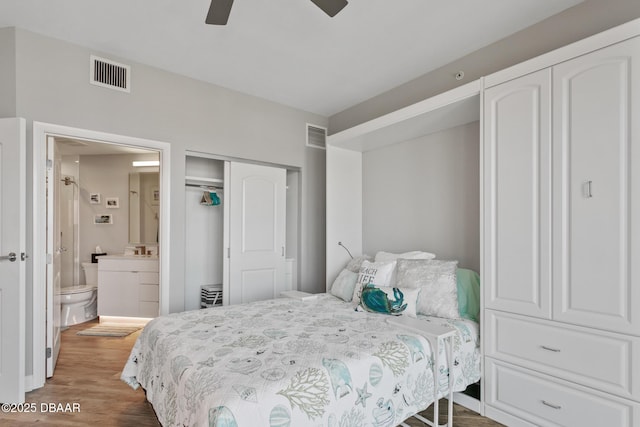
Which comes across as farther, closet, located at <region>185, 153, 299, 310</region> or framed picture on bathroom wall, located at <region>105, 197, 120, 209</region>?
framed picture on bathroom wall, located at <region>105, 197, 120, 209</region>

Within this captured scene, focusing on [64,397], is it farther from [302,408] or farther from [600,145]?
[600,145]

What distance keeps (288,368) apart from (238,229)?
2369mm

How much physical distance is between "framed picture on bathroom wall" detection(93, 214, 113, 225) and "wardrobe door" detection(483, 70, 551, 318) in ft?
17.8

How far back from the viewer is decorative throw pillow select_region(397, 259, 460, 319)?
8.25ft

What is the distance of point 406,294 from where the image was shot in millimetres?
2584

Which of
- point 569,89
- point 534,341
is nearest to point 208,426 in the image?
point 534,341

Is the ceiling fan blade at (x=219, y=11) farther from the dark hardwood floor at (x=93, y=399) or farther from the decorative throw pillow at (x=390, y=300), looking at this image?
the dark hardwood floor at (x=93, y=399)

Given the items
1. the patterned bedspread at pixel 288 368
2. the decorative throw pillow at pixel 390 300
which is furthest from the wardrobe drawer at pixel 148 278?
the decorative throw pillow at pixel 390 300

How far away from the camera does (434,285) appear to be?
8.56 feet

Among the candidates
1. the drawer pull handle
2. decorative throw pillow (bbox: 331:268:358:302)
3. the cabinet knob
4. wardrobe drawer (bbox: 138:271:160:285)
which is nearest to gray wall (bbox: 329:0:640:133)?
the cabinet knob

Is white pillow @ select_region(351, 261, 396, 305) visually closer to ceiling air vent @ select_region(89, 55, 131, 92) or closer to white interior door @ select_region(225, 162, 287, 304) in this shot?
white interior door @ select_region(225, 162, 287, 304)

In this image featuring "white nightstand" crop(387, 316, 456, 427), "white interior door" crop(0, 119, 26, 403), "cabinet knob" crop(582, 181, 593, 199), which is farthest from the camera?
"white interior door" crop(0, 119, 26, 403)

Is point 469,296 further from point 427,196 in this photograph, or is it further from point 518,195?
point 427,196

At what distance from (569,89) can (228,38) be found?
2423mm
